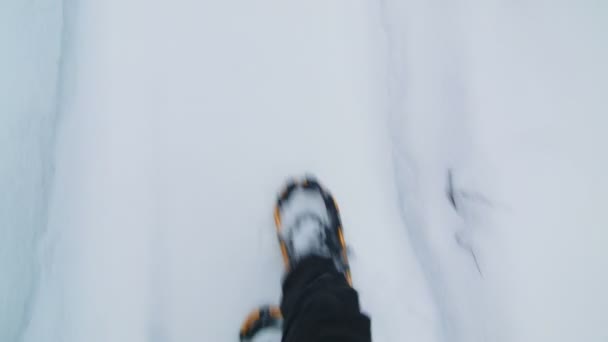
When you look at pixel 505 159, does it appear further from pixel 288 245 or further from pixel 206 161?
pixel 206 161

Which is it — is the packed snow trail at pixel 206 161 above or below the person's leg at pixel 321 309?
above

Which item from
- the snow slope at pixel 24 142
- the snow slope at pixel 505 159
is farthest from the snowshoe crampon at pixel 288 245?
the snow slope at pixel 24 142

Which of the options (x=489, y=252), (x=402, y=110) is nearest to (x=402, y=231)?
(x=489, y=252)

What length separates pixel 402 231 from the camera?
802 mm

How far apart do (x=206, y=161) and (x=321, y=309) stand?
1.39 feet

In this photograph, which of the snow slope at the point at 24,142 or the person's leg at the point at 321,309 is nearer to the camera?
the person's leg at the point at 321,309

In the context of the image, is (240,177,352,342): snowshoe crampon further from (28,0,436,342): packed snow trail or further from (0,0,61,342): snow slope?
(0,0,61,342): snow slope

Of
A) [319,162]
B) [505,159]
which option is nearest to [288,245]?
[319,162]

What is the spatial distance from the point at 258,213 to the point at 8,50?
63 cm

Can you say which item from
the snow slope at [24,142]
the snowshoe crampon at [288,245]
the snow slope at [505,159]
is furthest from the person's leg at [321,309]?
the snow slope at [24,142]

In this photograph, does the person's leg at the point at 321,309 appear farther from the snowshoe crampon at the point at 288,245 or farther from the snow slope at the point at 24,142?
the snow slope at the point at 24,142

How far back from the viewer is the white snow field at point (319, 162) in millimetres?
705

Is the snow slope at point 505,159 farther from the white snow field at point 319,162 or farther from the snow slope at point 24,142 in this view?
the snow slope at point 24,142

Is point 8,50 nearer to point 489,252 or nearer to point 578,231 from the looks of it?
point 489,252
